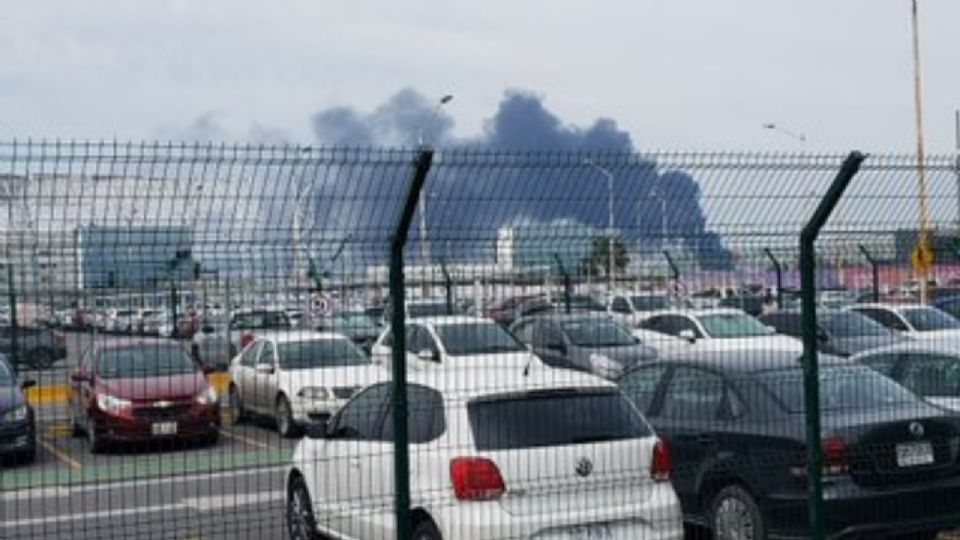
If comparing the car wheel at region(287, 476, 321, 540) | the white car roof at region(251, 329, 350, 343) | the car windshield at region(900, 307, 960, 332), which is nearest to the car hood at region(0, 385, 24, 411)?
the car wheel at region(287, 476, 321, 540)

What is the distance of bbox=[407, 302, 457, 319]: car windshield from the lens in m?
8.90

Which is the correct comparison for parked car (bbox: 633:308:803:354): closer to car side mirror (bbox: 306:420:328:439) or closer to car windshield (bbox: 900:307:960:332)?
car side mirror (bbox: 306:420:328:439)

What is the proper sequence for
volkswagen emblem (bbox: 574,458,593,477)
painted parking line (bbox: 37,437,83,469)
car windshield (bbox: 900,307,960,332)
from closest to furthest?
painted parking line (bbox: 37,437,83,469), volkswagen emblem (bbox: 574,458,593,477), car windshield (bbox: 900,307,960,332)

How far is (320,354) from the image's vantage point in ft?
33.1

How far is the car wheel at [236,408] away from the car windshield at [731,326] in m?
4.53

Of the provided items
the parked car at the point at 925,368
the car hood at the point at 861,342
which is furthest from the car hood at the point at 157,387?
the car hood at the point at 861,342

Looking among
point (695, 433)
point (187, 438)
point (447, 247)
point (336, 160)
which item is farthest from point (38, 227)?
point (695, 433)

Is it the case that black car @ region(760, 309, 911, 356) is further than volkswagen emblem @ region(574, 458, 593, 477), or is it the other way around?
black car @ region(760, 309, 911, 356)

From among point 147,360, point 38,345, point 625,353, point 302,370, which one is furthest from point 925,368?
point 38,345

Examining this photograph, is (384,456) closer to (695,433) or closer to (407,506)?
(407,506)

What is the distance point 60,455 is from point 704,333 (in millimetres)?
5654

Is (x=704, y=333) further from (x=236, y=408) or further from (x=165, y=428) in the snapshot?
(x=236, y=408)

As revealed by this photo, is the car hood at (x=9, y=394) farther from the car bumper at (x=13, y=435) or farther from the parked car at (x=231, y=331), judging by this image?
the parked car at (x=231, y=331)

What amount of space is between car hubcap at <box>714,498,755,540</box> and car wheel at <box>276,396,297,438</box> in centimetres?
468
